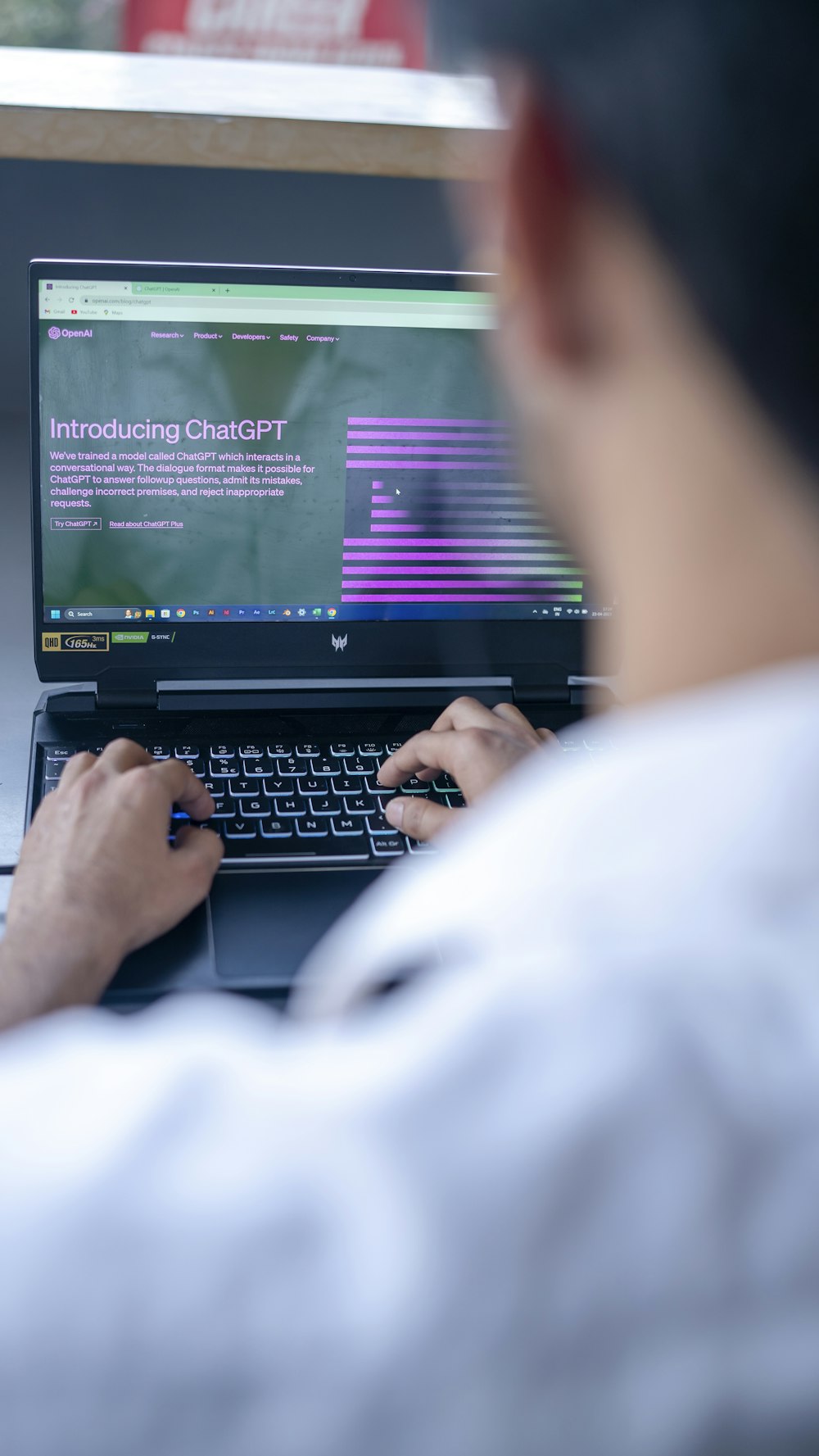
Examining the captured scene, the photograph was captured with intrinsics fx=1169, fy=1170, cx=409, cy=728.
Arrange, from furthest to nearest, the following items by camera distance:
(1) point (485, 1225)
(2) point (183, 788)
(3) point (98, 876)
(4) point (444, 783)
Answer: (4) point (444, 783)
(2) point (183, 788)
(3) point (98, 876)
(1) point (485, 1225)

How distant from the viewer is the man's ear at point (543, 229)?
269mm

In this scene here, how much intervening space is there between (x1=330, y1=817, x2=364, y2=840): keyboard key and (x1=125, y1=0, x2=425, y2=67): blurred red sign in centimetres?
61

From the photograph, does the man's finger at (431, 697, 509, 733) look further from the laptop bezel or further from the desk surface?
the desk surface

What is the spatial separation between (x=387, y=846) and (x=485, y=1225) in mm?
600

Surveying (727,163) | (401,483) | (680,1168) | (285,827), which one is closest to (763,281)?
(727,163)

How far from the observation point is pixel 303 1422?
0.61ft

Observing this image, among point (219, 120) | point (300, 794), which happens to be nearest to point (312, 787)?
A: point (300, 794)

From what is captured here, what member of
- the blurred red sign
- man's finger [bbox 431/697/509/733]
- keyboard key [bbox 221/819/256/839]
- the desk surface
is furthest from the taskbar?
the blurred red sign

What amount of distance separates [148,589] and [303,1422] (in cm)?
79

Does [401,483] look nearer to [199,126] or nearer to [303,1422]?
[199,126]

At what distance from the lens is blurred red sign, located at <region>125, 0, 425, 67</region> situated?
0.94 metres

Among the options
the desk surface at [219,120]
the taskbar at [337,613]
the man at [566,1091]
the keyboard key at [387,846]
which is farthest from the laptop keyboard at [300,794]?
the man at [566,1091]

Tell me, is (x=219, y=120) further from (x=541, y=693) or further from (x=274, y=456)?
(x=541, y=693)

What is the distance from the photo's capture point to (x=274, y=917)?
703 millimetres
